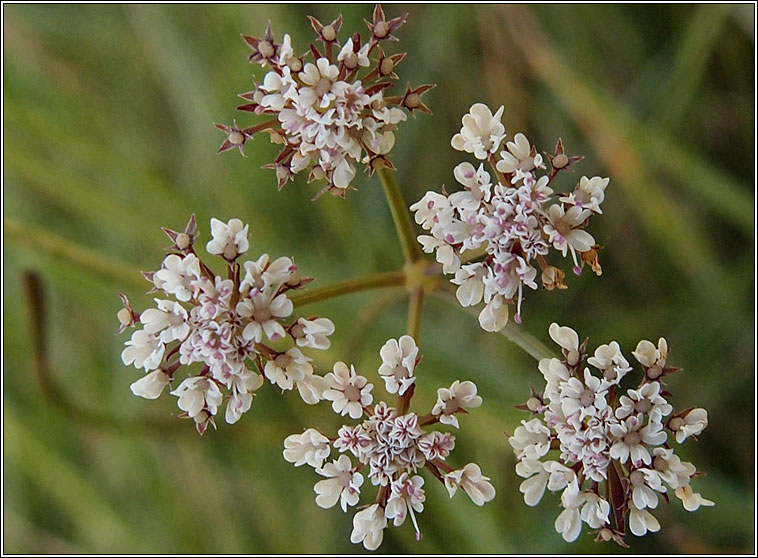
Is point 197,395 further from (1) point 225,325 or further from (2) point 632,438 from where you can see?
(2) point 632,438

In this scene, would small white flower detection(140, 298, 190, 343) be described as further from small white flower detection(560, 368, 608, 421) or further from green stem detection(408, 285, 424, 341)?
small white flower detection(560, 368, 608, 421)

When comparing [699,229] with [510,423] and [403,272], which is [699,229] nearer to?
[510,423]

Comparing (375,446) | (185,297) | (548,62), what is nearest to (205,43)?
(548,62)

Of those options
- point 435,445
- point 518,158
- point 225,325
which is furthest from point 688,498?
point 225,325

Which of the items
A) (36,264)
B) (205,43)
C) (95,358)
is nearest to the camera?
(36,264)

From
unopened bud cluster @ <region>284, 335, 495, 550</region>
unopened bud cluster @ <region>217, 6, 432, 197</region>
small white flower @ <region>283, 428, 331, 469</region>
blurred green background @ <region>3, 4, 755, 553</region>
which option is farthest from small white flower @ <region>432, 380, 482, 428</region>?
blurred green background @ <region>3, 4, 755, 553</region>

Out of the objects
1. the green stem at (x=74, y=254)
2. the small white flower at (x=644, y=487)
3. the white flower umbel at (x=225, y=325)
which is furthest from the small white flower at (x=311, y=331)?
the green stem at (x=74, y=254)

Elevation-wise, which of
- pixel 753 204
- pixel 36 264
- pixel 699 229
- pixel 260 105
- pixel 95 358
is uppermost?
pixel 260 105
